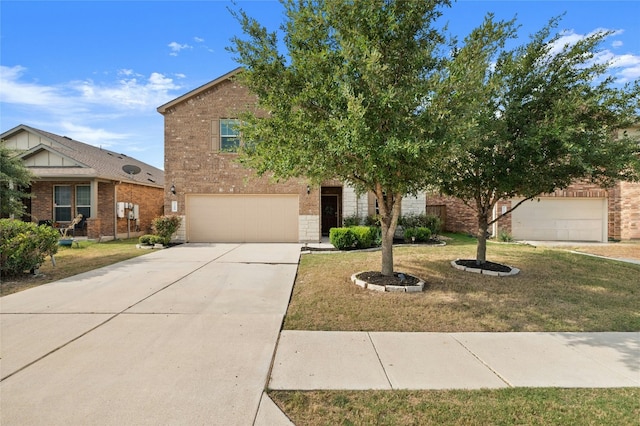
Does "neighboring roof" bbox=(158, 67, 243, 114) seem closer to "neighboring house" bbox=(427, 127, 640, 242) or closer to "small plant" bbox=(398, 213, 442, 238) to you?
"small plant" bbox=(398, 213, 442, 238)

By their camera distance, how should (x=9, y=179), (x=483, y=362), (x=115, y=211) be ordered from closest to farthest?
(x=483, y=362) → (x=9, y=179) → (x=115, y=211)

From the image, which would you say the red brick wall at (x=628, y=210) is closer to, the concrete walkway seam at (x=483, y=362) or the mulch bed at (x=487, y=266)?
the mulch bed at (x=487, y=266)

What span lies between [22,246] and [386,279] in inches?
327

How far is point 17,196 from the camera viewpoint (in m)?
10.5

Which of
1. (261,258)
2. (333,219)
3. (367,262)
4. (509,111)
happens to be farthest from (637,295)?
(333,219)

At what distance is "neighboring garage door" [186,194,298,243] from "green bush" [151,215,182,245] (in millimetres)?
909

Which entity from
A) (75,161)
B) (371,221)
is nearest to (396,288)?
(371,221)

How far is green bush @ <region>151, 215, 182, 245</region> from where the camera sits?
12844 mm

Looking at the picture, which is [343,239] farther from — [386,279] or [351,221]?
[386,279]

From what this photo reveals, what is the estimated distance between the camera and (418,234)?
1327 centimetres

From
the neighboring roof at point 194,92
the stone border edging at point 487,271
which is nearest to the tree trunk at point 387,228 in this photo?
the stone border edging at point 487,271

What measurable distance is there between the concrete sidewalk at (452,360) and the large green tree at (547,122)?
3459 mm

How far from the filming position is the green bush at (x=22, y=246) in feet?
23.8

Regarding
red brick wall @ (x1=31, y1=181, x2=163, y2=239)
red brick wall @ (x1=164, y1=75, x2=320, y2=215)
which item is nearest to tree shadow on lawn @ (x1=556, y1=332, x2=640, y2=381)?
red brick wall @ (x1=164, y1=75, x2=320, y2=215)
